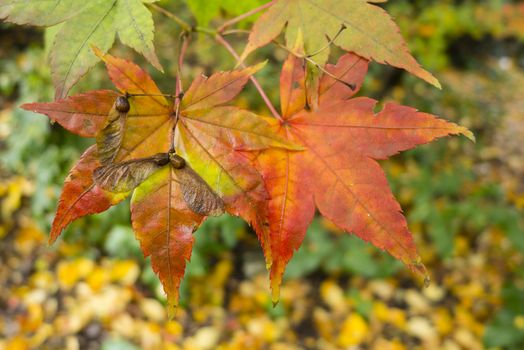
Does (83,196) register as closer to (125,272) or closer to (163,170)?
(163,170)

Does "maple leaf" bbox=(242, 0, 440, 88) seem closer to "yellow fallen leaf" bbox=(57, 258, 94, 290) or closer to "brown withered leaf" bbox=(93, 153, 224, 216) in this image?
"brown withered leaf" bbox=(93, 153, 224, 216)

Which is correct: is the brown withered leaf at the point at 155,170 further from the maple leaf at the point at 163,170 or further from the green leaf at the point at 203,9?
the green leaf at the point at 203,9

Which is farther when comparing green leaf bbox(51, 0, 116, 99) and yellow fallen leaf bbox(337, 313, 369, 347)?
yellow fallen leaf bbox(337, 313, 369, 347)

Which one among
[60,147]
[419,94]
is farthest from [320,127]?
[419,94]

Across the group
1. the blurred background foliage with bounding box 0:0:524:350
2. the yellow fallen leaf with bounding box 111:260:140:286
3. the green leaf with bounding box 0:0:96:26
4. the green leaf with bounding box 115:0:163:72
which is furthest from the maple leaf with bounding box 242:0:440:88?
the yellow fallen leaf with bounding box 111:260:140:286

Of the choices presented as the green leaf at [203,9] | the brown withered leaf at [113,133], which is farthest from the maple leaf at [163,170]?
the green leaf at [203,9]

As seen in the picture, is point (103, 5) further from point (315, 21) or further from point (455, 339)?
point (455, 339)

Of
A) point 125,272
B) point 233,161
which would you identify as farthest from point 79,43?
point 125,272
